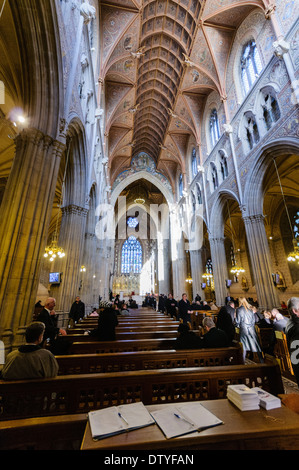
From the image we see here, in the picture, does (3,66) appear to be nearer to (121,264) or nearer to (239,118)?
(239,118)

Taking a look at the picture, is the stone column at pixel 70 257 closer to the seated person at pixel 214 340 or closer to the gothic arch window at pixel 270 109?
the seated person at pixel 214 340

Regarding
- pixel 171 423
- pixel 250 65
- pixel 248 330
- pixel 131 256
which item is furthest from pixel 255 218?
pixel 131 256

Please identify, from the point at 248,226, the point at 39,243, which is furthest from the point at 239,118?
the point at 39,243

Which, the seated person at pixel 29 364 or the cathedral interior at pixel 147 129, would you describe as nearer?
the seated person at pixel 29 364

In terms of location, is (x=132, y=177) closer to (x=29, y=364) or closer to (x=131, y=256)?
(x=131, y=256)

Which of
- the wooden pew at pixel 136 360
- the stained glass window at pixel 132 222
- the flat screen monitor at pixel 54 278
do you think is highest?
the stained glass window at pixel 132 222

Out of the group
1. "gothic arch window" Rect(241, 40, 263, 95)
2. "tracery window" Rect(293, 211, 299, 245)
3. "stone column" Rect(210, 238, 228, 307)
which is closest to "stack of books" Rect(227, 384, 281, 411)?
"stone column" Rect(210, 238, 228, 307)

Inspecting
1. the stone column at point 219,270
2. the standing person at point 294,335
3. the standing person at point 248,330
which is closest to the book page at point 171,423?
the standing person at point 294,335

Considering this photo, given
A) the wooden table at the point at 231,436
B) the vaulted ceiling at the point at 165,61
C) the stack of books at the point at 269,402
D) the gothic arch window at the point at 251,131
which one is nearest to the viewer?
the wooden table at the point at 231,436

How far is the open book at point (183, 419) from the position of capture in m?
1.04

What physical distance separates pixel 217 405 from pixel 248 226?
354 inches

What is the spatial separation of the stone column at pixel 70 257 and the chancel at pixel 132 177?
0.05 m

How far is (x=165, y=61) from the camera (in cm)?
1411

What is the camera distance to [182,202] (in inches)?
773
